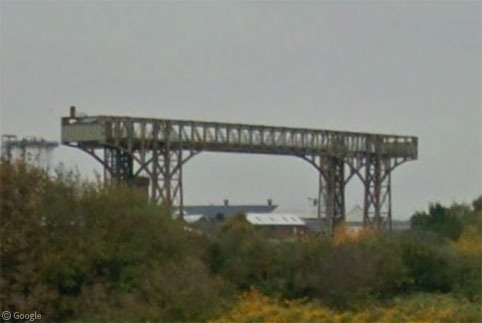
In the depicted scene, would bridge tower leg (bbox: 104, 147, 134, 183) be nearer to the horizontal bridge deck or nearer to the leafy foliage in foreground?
the horizontal bridge deck

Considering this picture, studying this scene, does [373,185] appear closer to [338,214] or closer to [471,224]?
[338,214]

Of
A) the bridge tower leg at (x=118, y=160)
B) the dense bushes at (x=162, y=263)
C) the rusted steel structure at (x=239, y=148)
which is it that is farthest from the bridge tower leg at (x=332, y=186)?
the dense bushes at (x=162, y=263)

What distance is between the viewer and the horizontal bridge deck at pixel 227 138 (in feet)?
162

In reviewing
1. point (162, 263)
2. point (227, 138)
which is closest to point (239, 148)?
point (227, 138)

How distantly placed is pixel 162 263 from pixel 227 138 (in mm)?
24789

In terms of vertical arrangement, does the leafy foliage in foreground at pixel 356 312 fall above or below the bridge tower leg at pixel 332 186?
below

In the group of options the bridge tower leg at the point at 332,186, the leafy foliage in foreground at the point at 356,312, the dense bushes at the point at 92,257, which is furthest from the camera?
the bridge tower leg at the point at 332,186

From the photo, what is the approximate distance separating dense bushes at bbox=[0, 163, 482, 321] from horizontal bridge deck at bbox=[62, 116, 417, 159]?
14.5 metres

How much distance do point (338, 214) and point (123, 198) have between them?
31209 mm

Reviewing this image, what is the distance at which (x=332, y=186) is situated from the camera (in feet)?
198

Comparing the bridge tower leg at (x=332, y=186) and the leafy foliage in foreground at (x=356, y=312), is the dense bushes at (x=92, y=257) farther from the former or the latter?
the bridge tower leg at (x=332, y=186)

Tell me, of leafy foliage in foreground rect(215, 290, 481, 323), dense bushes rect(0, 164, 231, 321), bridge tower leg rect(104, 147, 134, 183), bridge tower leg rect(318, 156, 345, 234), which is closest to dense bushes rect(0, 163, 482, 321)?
dense bushes rect(0, 164, 231, 321)

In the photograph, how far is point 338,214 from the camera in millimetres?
61500

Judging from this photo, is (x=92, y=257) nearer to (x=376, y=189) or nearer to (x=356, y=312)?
(x=356, y=312)
